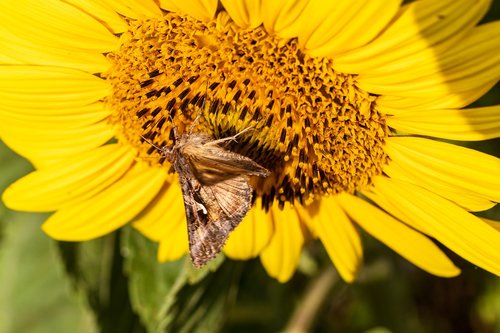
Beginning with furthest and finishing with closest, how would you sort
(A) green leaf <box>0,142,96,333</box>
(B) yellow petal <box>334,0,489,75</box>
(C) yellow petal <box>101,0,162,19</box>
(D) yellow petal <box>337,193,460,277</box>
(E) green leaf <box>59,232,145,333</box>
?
1. (A) green leaf <box>0,142,96,333</box>
2. (E) green leaf <box>59,232,145,333</box>
3. (D) yellow petal <box>337,193,460,277</box>
4. (C) yellow petal <box>101,0,162,19</box>
5. (B) yellow petal <box>334,0,489,75</box>

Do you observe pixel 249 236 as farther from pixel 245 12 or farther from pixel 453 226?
pixel 245 12

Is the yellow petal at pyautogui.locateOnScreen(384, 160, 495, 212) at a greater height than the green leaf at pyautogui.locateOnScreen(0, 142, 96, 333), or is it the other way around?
the yellow petal at pyautogui.locateOnScreen(384, 160, 495, 212)

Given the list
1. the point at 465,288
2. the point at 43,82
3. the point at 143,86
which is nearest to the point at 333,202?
the point at 143,86

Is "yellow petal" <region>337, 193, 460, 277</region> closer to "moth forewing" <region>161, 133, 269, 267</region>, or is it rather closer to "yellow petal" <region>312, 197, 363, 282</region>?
"yellow petal" <region>312, 197, 363, 282</region>

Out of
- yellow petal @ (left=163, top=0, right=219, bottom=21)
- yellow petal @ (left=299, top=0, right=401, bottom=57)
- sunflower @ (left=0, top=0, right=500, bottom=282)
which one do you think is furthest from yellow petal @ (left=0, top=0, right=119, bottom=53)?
yellow petal @ (left=299, top=0, right=401, bottom=57)

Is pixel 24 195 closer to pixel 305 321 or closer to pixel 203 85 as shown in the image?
pixel 203 85

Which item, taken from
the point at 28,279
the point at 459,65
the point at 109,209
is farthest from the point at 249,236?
the point at 28,279
